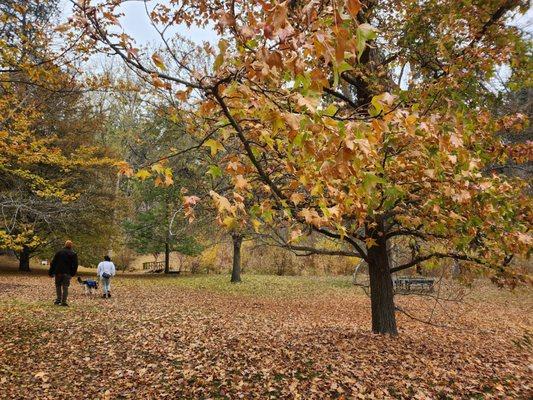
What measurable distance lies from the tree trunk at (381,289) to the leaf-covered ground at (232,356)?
0.38m

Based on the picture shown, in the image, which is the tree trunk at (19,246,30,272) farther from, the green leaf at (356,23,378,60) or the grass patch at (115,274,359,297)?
the green leaf at (356,23,378,60)

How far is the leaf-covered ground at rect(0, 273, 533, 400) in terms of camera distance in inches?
223

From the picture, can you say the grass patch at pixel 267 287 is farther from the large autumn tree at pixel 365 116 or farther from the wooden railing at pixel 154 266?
the large autumn tree at pixel 365 116

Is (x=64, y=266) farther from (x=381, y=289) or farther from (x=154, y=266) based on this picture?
(x=154, y=266)

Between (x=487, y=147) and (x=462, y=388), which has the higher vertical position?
(x=487, y=147)

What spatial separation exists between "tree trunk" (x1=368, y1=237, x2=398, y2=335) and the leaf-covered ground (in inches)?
14.9

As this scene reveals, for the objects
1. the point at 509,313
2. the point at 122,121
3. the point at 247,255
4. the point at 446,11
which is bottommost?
the point at 509,313

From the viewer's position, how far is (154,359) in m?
7.01

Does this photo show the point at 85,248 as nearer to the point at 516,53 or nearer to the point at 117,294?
the point at 117,294

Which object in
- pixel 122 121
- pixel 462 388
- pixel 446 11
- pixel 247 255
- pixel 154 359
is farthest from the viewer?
pixel 122 121

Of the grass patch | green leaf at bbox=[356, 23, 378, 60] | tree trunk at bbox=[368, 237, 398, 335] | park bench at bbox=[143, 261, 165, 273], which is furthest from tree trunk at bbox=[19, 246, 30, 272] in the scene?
green leaf at bbox=[356, 23, 378, 60]

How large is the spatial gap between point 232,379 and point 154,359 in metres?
1.74

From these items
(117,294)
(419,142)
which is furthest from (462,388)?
(117,294)

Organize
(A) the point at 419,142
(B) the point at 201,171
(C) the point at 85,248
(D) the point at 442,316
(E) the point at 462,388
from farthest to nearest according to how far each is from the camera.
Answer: (C) the point at 85,248 < (B) the point at 201,171 < (D) the point at 442,316 < (E) the point at 462,388 < (A) the point at 419,142
